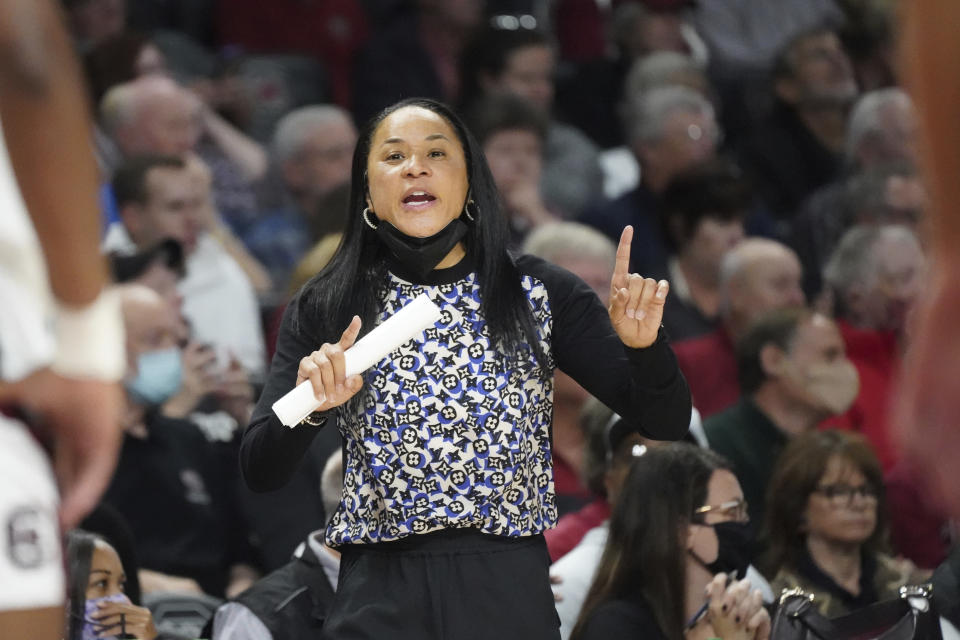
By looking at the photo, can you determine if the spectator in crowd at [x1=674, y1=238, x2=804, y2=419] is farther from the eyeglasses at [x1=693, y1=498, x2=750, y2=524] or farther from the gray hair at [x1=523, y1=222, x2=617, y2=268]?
the eyeglasses at [x1=693, y1=498, x2=750, y2=524]

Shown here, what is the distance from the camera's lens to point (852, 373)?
5.98m

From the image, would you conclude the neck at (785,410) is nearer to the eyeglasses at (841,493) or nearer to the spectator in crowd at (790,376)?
the spectator in crowd at (790,376)

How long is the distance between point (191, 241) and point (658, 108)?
238 cm

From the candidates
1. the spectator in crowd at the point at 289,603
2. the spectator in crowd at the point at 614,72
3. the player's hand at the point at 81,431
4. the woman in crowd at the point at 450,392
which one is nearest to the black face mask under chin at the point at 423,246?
the woman in crowd at the point at 450,392

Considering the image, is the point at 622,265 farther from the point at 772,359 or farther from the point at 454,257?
the point at 772,359

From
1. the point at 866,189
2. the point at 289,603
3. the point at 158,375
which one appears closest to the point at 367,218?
the point at 289,603

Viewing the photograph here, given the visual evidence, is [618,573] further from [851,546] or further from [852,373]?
[852,373]

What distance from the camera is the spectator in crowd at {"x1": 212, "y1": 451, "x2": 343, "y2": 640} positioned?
3.98m

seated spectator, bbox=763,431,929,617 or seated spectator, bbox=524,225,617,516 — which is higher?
seated spectator, bbox=524,225,617,516

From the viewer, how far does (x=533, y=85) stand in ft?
26.6

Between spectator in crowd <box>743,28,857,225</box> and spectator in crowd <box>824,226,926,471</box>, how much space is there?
135cm

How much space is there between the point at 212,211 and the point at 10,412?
5.26 meters

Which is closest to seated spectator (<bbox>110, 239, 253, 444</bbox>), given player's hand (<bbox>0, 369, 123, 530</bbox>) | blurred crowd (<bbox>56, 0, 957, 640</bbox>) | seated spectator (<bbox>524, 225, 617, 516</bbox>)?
blurred crowd (<bbox>56, 0, 957, 640</bbox>)

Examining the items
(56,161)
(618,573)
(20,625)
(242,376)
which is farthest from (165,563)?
(56,161)
